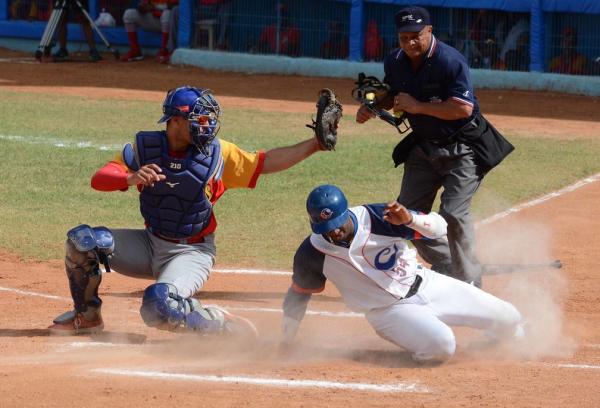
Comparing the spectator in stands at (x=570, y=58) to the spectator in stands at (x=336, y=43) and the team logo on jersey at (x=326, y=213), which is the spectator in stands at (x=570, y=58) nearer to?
the spectator in stands at (x=336, y=43)

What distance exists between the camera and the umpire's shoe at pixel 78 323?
22.2 feet

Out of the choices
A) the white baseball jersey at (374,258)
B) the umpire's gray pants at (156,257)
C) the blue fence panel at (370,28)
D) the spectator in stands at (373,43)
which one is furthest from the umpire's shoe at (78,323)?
the spectator in stands at (373,43)

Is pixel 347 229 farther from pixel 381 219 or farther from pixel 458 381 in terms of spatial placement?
pixel 458 381

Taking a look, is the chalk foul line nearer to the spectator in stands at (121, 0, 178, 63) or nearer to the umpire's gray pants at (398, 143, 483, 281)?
the umpire's gray pants at (398, 143, 483, 281)

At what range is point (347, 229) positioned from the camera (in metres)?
6.05

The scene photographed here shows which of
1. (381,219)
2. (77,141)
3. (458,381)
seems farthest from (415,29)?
(77,141)

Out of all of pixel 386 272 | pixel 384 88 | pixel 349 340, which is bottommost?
pixel 349 340

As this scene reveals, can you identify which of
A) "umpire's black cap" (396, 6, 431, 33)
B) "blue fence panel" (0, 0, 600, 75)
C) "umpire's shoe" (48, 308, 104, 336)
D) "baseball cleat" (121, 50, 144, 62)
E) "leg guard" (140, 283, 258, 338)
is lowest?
"umpire's shoe" (48, 308, 104, 336)

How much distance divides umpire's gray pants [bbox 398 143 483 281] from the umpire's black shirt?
143 millimetres

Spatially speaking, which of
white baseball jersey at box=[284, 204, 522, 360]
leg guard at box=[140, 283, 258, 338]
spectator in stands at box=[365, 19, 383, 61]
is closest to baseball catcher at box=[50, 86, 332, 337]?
leg guard at box=[140, 283, 258, 338]

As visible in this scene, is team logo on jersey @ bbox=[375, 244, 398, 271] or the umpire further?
the umpire

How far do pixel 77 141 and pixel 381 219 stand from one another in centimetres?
894

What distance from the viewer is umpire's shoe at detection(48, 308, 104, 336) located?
22.2 ft

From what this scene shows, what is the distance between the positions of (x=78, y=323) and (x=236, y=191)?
16.8 feet
